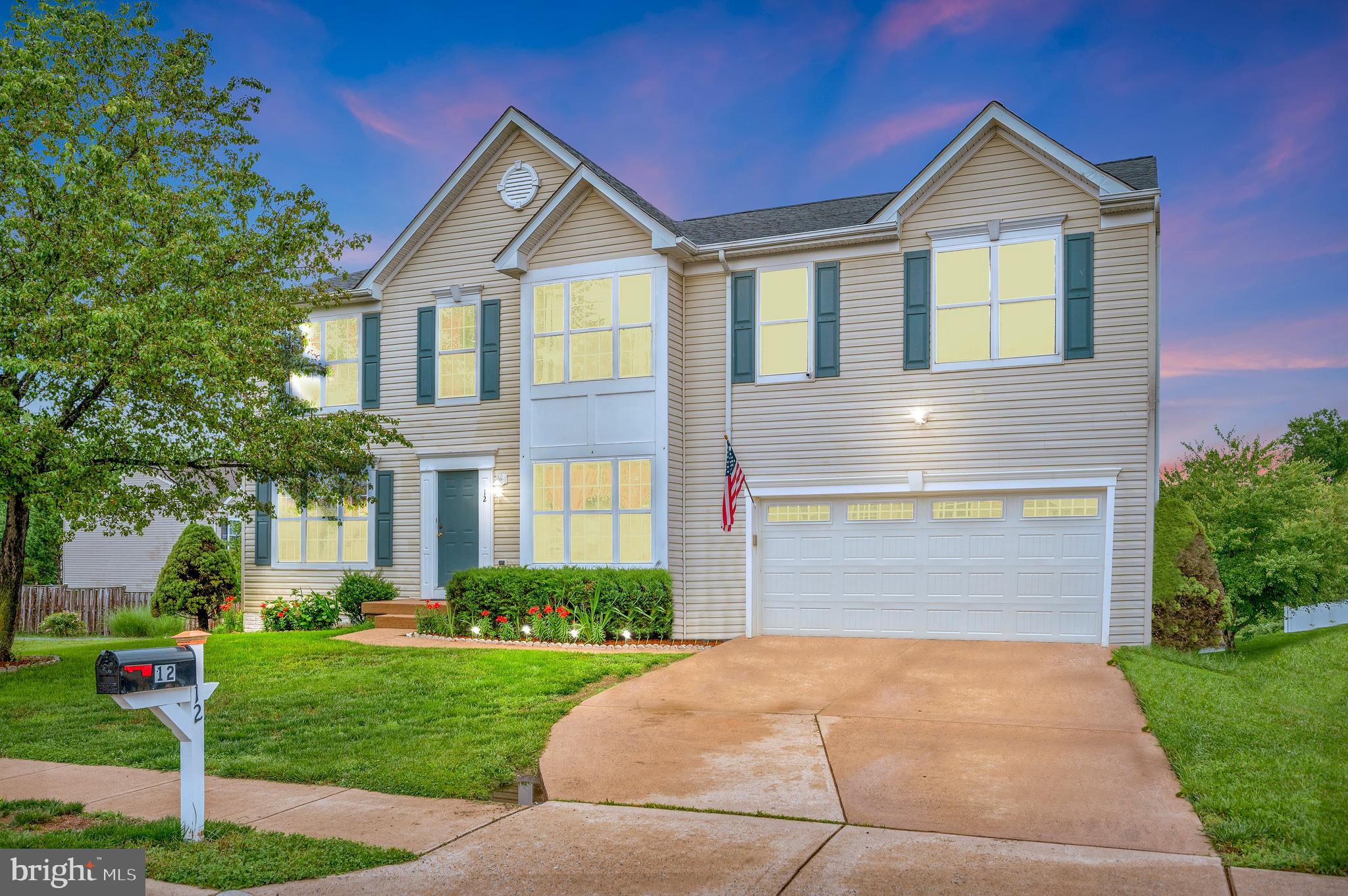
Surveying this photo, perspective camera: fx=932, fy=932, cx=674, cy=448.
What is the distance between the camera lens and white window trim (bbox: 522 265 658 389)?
14.2 m

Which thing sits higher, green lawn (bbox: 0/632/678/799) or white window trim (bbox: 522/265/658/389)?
white window trim (bbox: 522/265/658/389)

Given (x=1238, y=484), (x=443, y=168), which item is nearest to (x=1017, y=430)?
(x=1238, y=484)

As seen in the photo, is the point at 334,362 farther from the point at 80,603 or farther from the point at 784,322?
the point at 80,603

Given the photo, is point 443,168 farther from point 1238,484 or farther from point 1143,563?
point 1143,563

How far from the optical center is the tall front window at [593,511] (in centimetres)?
1420

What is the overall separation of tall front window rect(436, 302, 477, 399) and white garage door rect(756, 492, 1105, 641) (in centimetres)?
577

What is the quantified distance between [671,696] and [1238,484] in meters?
14.8

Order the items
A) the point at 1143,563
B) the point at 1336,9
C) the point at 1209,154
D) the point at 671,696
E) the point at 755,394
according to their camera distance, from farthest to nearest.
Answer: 1. the point at 1209,154
2. the point at 755,394
3. the point at 1336,9
4. the point at 1143,563
5. the point at 671,696

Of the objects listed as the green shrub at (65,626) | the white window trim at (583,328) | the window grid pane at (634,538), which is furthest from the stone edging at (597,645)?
the green shrub at (65,626)

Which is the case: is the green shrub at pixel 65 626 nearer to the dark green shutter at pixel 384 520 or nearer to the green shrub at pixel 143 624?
the green shrub at pixel 143 624

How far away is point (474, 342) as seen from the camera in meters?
16.0

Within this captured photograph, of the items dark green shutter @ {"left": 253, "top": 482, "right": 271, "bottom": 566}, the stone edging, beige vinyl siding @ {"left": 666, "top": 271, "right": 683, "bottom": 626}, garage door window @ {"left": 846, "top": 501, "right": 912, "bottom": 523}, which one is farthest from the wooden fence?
garage door window @ {"left": 846, "top": 501, "right": 912, "bottom": 523}

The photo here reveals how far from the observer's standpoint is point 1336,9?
12844 millimetres

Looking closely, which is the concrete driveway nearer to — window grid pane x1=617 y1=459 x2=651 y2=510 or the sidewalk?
the sidewalk
